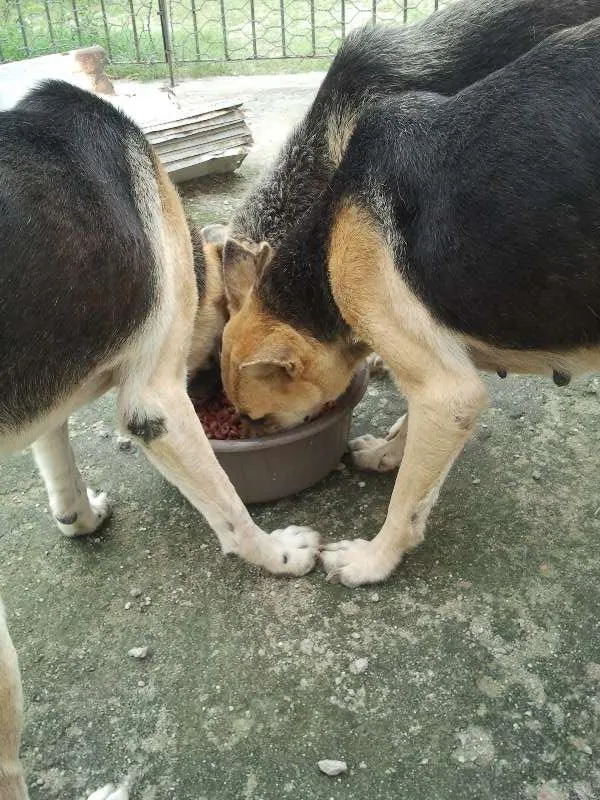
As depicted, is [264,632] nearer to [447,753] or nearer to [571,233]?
[447,753]

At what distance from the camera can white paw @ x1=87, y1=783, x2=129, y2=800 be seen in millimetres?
2785

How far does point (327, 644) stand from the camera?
331 centimetres

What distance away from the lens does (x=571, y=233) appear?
280 cm

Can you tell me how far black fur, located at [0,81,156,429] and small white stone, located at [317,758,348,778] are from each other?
1.68m

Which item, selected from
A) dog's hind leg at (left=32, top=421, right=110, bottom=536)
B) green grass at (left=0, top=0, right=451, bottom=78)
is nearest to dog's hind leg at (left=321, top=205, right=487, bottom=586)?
dog's hind leg at (left=32, top=421, right=110, bottom=536)

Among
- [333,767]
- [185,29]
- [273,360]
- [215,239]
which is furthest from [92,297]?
[185,29]

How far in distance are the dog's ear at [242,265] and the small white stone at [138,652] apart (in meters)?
1.67

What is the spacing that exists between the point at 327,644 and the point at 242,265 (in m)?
1.79

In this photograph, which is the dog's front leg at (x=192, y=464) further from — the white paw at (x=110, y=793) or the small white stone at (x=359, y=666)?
the white paw at (x=110, y=793)

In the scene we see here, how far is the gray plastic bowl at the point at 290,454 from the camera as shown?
3703 millimetres

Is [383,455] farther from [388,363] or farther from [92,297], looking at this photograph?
[92,297]

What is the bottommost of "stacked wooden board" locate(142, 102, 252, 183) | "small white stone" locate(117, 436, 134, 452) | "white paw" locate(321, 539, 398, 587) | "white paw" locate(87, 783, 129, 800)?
"white paw" locate(87, 783, 129, 800)

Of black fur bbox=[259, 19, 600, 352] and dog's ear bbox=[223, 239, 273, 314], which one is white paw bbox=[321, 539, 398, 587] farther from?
dog's ear bbox=[223, 239, 273, 314]

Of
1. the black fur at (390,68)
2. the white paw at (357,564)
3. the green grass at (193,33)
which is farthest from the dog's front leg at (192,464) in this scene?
the green grass at (193,33)
